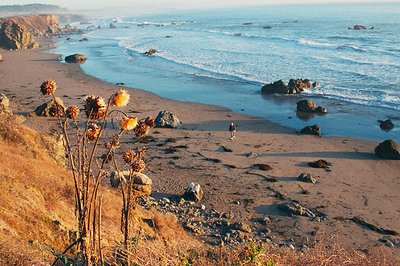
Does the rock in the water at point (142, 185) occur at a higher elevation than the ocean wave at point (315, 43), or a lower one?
lower

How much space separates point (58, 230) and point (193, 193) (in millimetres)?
6775

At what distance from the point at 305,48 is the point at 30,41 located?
43.3m

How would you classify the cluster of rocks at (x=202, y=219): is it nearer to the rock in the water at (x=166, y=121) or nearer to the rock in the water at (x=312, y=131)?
the rock in the water at (x=166, y=121)

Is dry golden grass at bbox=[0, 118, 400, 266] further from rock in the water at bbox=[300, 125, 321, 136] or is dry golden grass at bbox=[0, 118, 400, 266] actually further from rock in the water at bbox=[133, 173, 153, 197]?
rock in the water at bbox=[300, 125, 321, 136]

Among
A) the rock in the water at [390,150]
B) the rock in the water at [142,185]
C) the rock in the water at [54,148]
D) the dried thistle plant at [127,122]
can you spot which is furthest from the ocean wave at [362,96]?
the dried thistle plant at [127,122]

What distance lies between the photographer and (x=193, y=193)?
521 inches

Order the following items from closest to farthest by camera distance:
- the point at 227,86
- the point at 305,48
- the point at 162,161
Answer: the point at 162,161
the point at 227,86
the point at 305,48

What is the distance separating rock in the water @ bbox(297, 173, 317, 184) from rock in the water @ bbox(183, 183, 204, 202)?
171 inches

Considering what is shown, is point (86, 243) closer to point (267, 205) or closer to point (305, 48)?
point (267, 205)

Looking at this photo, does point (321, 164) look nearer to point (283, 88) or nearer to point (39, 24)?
point (283, 88)

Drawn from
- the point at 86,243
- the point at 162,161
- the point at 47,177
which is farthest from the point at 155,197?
the point at 86,243

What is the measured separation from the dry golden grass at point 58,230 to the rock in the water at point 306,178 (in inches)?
243

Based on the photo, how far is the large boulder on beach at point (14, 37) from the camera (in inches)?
2398

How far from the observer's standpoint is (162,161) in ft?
55.4
